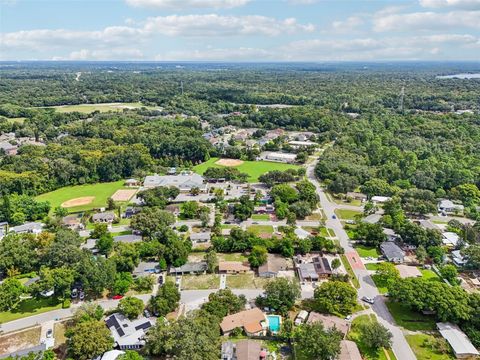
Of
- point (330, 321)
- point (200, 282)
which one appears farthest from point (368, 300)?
point (200, 282)

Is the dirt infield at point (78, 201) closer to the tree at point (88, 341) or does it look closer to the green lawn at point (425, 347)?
the tree at point (88, 341)

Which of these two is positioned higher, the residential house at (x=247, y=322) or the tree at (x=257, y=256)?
the tree at (x=257, y=256)

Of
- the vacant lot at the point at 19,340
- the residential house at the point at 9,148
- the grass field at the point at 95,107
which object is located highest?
the grass field at the point at 95,107

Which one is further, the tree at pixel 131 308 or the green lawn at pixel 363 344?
the tree at pixel 131 308

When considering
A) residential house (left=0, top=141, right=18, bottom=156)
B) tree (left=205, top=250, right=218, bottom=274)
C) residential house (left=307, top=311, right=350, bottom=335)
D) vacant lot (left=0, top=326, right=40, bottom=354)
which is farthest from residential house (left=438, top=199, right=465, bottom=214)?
residential house (left=0, top=141, right=18, bottom=156)

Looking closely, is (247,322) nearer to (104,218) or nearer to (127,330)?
(127,330)

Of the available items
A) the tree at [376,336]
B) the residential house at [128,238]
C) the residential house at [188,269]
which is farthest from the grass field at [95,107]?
the tree at [376,336]

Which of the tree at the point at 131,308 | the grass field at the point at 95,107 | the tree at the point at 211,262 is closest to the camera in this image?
the tree at the point at 131,308
